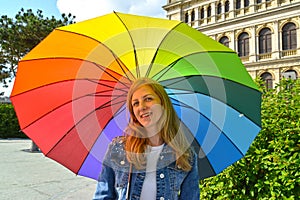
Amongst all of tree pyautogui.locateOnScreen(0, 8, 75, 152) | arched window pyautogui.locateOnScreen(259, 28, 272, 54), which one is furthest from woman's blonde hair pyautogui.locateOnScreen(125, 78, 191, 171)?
arched window pyautogui.locateOnScreen(259, 28, 272, 54)

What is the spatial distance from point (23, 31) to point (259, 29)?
19.4 m

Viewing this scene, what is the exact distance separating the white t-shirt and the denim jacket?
0.06 ft

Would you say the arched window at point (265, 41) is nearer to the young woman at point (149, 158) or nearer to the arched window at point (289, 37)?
the arched window at point (289, 37)

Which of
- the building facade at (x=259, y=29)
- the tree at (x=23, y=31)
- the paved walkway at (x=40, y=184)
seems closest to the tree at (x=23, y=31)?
the tree at (x=23, y=31)

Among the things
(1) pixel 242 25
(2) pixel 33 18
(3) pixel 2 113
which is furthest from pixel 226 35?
(3) pixel 2 113

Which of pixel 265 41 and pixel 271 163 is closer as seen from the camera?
pixel 271 163

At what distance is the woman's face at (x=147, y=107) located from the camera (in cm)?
158

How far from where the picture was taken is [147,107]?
1.58 metres

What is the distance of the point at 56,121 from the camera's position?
2.00 m

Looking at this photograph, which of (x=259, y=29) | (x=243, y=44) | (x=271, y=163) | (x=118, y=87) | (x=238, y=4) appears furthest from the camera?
(x=238, y=4)

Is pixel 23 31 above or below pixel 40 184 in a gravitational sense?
above

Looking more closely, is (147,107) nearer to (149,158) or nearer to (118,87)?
(149,158)

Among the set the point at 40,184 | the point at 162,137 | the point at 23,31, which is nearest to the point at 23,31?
the point at 23,31

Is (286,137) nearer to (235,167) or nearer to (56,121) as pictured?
(235,167)
